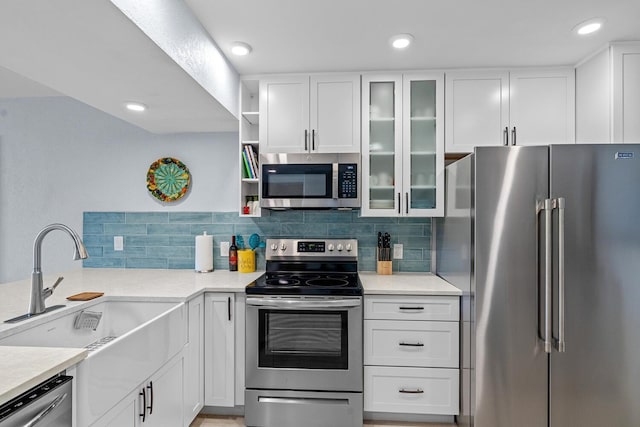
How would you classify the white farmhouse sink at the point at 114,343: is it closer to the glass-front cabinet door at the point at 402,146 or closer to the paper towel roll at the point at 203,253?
the paper towel roll at the point at 203,253

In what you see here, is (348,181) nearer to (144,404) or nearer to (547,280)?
(547,280)

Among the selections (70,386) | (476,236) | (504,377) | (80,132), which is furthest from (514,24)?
(80,132)

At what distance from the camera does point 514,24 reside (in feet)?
5.99

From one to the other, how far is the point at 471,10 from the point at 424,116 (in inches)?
31.8

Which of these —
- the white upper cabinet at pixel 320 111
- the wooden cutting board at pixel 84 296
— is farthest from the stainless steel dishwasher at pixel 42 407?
the white upper cabinet at pixel 320 111

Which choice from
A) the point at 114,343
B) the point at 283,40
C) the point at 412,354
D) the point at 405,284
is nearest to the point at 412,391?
the point at 412,354

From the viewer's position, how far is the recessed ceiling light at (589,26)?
1.80m

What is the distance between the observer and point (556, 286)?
1727 millimetres

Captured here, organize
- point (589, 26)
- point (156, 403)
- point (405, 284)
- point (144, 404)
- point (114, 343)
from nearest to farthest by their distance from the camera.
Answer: point (114, 343) → point (144, 404) → point (156, 403) → point (589, 26) → point (405, 284)

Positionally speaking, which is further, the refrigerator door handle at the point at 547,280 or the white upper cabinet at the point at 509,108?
the white upper cabinet at the point at 509,108

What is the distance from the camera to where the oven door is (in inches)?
80.0

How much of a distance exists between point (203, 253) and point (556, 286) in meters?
2.35

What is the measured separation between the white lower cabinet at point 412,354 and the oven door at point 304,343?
125mm

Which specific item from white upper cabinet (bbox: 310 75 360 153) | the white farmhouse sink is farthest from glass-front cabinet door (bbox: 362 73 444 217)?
the white farmhouse sink
